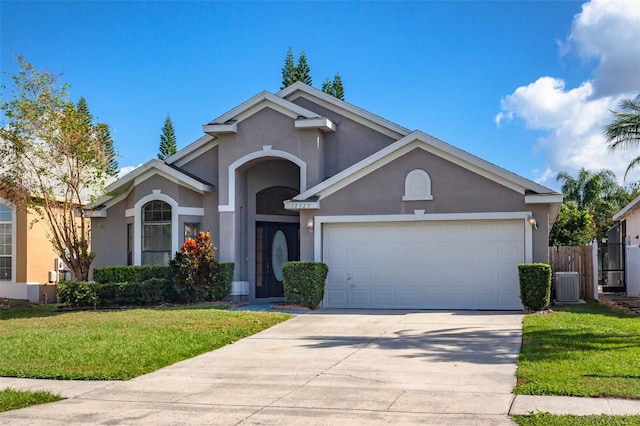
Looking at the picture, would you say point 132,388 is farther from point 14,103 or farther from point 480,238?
point 14,103

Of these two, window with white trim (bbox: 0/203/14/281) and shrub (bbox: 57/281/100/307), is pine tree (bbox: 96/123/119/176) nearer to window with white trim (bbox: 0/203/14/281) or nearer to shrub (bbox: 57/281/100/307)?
shrub (bbox: 57/281/100/307)

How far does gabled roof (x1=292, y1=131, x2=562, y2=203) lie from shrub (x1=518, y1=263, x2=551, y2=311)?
185cm

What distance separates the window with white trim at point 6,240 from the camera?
84.2ft

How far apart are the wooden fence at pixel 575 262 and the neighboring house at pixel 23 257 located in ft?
55.4

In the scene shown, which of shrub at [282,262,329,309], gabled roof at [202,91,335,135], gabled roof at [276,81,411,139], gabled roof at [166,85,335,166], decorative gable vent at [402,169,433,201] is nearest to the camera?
shrub at [282,262,329,309]

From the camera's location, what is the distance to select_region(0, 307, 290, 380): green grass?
442 inches

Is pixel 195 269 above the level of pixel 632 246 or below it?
below

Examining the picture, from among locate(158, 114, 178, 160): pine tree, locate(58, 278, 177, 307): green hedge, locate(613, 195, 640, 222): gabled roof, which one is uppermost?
locate(158, 114, 178, 160): pine tree

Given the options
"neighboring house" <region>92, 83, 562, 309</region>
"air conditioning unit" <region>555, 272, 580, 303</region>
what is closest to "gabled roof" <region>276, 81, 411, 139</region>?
"neighboring house" <region>92, 83, 562, 309</region>

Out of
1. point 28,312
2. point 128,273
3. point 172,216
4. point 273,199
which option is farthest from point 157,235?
point 28,312

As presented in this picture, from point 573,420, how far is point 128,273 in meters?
16.2

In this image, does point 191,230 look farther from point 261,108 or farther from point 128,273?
point 261,108

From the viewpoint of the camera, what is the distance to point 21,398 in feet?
30.2

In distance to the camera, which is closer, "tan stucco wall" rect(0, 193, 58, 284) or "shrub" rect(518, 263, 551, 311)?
"shrub" rect(518, 263, 551, 311)
